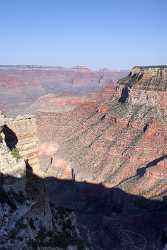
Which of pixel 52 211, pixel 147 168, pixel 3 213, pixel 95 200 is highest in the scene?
pixel 3 213

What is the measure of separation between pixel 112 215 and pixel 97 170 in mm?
9203

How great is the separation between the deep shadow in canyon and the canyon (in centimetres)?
7

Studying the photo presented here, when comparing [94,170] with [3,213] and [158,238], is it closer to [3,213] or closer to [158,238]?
[158,238]

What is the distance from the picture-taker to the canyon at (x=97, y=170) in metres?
16.2

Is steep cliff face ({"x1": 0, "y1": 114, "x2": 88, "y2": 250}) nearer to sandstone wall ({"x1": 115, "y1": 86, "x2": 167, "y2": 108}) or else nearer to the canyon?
the canyon

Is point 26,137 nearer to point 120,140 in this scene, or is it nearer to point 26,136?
point 26,136

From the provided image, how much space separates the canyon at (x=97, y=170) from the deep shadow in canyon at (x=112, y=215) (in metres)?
0.07

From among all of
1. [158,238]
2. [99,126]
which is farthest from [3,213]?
[99,126]

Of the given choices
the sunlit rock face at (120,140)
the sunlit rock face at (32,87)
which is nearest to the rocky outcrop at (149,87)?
the sunlit rock face at (120,140)

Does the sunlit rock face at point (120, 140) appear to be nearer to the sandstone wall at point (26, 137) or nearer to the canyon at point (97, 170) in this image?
the canyon at point (97, 170)

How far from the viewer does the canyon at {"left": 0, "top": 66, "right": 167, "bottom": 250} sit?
16.2 metres

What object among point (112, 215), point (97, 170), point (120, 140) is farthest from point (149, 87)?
point (112, 215)

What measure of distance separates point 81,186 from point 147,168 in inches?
257

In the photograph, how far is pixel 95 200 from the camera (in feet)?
129
